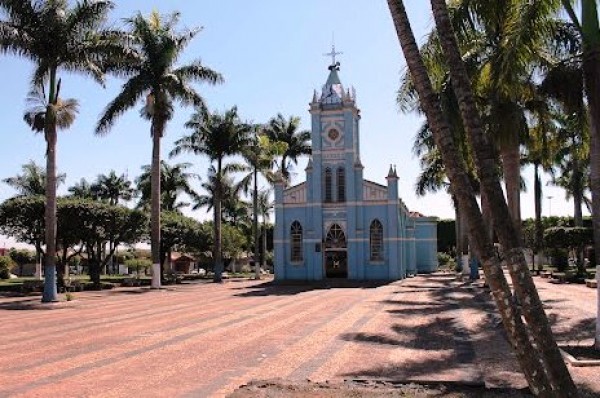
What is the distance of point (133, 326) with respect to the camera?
1620 cm

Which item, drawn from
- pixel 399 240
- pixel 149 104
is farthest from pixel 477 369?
pixel 399 240

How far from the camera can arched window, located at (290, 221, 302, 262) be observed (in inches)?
1665

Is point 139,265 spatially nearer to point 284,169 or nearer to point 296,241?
point 284,169

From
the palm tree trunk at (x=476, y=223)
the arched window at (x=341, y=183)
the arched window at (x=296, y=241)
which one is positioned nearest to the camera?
the palm tree trunk at (x=476, y=223)

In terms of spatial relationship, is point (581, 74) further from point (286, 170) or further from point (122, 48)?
point (286, 170)

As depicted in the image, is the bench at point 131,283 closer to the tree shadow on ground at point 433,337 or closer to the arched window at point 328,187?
the arched window at point 328,187

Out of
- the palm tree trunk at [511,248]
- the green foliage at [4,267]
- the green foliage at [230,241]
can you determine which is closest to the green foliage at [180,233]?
the green foliage at [230,241]

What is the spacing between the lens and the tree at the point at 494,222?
606 centimetres

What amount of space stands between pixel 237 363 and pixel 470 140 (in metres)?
6.17

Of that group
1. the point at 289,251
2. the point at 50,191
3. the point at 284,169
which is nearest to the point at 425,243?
the point at 284,169

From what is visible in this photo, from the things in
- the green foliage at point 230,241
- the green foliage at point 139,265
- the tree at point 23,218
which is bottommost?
the green foliage at point 139,265

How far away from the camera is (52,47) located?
25.5m

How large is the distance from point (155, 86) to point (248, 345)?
24.6m

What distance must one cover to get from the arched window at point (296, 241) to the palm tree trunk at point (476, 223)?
3575 cm
